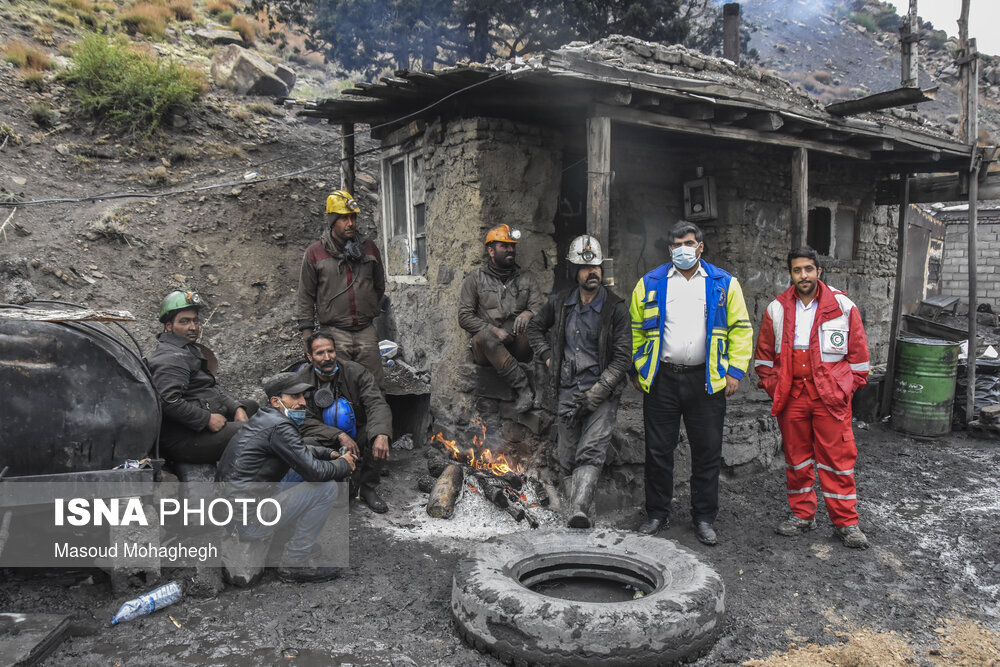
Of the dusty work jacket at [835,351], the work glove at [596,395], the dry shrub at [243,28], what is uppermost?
the dry shrub at [243,28]

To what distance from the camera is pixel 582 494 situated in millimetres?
4984

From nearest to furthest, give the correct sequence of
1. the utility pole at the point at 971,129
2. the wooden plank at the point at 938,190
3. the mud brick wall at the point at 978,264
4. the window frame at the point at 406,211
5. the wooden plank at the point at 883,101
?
1. the wooden plank at the point at 883,101
2. the window frame at the point at 406,211
3. the utility pole at the point at 971,129
4. the wooden plank at the point at 938,190
5. the mud brick wall at the point at 978,264

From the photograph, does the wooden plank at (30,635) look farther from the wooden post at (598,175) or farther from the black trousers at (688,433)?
the wooden post at (598,175)

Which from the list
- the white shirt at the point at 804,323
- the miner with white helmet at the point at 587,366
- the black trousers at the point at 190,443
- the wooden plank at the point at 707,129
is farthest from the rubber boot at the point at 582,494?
the wooden plank at the point at 707,129

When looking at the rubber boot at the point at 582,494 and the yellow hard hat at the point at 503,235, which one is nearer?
the rubber boot at the point at 582,494

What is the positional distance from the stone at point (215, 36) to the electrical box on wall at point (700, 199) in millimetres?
13820

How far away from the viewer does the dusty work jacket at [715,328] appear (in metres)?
4.78

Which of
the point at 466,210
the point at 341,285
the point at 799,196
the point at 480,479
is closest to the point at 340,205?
the point at 341,285

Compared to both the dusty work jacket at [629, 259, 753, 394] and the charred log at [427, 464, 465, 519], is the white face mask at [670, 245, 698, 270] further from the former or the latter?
the charred log at [427, 464, 465, 519]

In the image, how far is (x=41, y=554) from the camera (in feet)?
13.9

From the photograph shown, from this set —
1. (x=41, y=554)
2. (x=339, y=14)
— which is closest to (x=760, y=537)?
(x=41, y=554)

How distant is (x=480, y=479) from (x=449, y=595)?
1687mm

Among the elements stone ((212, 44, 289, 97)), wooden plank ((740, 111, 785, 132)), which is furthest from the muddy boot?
stone ((212, 44, 289, 97))

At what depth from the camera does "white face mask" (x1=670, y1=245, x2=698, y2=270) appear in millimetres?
4820
